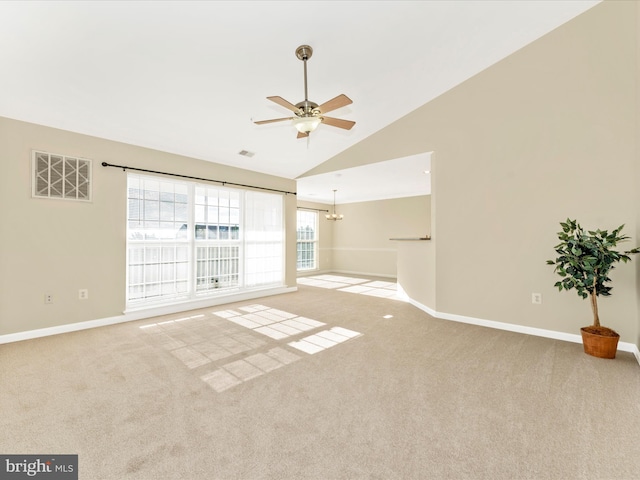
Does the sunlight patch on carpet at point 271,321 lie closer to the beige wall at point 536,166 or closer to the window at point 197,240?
the window at point 197,240

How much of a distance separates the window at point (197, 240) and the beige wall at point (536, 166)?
3.43m

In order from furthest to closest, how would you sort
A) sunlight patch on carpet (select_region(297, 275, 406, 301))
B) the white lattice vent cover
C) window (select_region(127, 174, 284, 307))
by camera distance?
1. sunlight patch on carpet (select_region(297, 275, 406, 301))
2. window (select_region(127, 174, 284, 307))
3. the white lattice vent cover

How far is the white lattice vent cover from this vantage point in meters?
3.46

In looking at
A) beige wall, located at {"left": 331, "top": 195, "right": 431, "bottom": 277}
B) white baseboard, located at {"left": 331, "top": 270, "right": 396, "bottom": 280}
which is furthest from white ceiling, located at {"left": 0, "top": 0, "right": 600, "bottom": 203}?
white baseboard, located at {"left": 331, "top": 270, "right": 396, "bottom": 280}

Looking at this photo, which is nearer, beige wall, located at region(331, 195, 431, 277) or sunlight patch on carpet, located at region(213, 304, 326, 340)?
sunlight patch on carpet, located at region(213, 304, 326, 340)

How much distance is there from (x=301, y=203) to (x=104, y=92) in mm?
6579

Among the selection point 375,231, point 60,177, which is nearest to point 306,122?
point 60,177

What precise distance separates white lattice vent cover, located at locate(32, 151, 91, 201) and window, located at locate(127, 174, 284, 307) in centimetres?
55

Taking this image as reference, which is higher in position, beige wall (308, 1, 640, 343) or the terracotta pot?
beige wall (308, 1, 640, 343)

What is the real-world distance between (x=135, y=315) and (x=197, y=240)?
1495 mm

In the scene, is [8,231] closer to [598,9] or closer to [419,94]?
[419,94]

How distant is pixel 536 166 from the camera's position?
11.6 ft

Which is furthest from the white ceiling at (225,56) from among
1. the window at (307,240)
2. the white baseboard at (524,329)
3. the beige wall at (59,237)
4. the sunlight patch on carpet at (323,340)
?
the window at (307,240)

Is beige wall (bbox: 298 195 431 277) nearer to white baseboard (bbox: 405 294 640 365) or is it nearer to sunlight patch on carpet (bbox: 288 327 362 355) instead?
white baseboard (bbox: 405 294 640 365)
